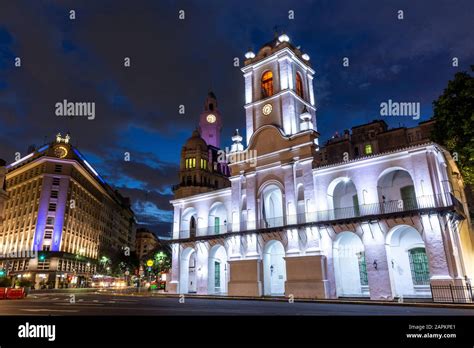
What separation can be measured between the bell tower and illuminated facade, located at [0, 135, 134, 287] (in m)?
45.4

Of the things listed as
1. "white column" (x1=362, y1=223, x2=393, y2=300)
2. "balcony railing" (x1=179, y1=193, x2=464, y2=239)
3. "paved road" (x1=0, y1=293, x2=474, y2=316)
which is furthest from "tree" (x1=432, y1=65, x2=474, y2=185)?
"paved road" (x1=0, y1=293, x2=474, y2=316)

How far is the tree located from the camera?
71.3ft

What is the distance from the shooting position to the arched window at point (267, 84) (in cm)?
3356

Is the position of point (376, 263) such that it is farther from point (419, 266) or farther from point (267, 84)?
point (267, 84)

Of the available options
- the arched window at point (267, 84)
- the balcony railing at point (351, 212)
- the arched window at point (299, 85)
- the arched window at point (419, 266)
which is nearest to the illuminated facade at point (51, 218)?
A: the balcony railing at point (351, 212)

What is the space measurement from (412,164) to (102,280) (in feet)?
232

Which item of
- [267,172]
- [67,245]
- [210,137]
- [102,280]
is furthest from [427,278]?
[102,280]

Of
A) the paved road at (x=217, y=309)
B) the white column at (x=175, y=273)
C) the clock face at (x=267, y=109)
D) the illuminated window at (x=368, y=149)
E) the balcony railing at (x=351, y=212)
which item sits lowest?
the paved road at (x=217, y=309)

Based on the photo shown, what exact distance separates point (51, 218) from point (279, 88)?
2082 inches

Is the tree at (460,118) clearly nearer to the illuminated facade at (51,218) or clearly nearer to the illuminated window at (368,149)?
the illuminated window at (368,149)

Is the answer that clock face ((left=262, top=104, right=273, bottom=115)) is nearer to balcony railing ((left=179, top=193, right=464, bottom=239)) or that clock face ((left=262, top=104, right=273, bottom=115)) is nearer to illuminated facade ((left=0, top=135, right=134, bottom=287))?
balcony railing ((left=179, top=193, right=464, bottom=239))

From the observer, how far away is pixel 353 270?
2653 cm

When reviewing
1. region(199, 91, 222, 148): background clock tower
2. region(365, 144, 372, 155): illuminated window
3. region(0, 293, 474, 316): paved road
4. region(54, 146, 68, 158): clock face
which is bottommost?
region(0, 293, 474, 316): paved road

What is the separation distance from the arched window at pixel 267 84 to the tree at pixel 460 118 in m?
15.0
